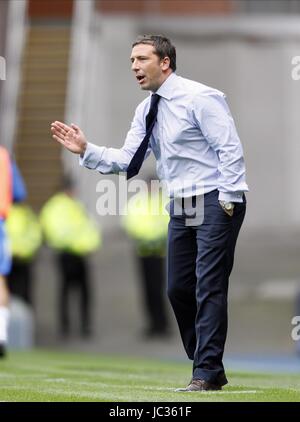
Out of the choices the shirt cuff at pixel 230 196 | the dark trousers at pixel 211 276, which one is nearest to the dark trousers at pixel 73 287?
the dark trousers at pixel 211 276

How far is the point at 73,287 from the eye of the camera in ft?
70.2

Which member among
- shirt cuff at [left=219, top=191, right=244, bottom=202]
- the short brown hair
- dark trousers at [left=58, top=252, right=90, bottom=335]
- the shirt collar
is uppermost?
the short brown hair

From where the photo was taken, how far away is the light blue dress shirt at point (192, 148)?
9148mm

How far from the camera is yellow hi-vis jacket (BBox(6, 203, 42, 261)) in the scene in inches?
854

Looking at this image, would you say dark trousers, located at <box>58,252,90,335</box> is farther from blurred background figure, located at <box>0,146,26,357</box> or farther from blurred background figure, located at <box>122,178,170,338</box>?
blurred background figure, located at <box>0,146,26,357</box>

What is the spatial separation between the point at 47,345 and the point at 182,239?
1130 centimetres

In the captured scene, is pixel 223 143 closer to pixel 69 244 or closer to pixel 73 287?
pixel 73 287

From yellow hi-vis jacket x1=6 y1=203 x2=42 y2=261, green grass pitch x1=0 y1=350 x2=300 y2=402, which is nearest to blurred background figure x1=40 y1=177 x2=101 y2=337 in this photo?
yellow hi-vis jacket x1=6 y1=203 x2=42 y2=261

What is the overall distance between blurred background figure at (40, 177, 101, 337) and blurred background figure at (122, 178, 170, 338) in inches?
30.5

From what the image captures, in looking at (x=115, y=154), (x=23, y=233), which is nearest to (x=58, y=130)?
(x=115, y=154)

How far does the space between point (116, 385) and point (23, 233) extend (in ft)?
39.6

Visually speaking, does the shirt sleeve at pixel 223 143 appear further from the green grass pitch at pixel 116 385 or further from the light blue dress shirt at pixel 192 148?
the green grass pitch at pixel 116 385
